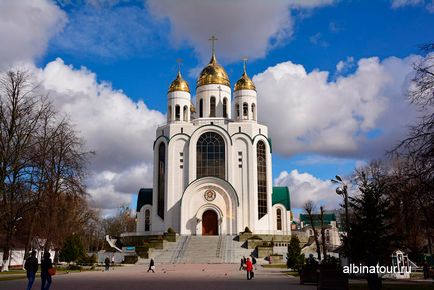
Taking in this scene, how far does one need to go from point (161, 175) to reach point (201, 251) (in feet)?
41.7

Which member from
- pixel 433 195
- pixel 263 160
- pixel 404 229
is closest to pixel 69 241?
pixel 263 160

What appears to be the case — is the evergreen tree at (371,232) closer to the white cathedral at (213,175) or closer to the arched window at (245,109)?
the white cathedral at (213,175)

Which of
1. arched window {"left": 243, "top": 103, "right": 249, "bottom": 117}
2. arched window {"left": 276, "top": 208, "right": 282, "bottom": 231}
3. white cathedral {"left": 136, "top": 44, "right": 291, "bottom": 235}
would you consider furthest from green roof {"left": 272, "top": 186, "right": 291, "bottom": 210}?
arched window {"left": 243, "top": 103, "right": 249, "bottom": 117}

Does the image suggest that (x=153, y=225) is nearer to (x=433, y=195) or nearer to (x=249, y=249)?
(x=249, y=249)

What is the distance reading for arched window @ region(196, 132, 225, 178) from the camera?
50.6m

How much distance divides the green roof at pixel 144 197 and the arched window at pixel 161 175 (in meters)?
2.80

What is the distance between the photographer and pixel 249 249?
42125 mm

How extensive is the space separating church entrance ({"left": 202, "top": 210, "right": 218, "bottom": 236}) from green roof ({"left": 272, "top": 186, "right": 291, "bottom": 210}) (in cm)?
720

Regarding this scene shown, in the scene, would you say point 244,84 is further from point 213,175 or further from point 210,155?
point 213,175

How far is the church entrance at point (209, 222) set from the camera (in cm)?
4894

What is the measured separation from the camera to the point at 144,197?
54219 millimetres

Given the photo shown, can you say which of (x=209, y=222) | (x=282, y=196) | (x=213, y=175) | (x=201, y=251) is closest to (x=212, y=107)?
(x=213, y=175)

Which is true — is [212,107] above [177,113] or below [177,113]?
above

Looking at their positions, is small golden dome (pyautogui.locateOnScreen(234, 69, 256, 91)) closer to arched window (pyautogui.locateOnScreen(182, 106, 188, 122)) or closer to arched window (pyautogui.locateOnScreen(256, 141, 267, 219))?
arched window (pyautogui.locateOnScreen(182, 106, 188, 122))
